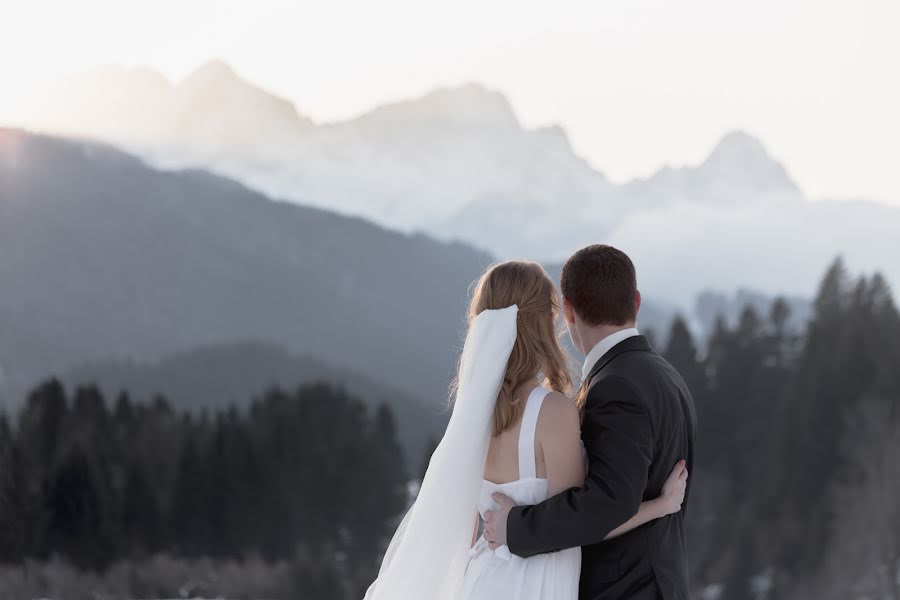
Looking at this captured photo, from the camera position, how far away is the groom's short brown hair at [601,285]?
3027mm

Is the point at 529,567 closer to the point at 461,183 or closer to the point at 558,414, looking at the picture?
the point at 558,414

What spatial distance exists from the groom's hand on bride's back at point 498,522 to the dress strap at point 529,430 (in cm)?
9

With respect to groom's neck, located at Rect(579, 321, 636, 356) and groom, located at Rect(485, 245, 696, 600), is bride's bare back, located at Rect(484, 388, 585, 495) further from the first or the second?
groom's neck, located at Rect(579, 321, 636, 356)

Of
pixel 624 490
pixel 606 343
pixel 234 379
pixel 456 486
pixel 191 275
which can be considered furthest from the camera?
pixel 191 275

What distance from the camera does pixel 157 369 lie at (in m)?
69.3

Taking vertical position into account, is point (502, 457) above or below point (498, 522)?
above

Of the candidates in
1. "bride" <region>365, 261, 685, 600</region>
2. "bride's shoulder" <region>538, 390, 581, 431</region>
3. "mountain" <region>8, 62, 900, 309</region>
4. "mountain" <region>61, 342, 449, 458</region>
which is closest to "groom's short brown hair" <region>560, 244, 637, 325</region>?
"bride" <region>365, 261, 685, 600</region>

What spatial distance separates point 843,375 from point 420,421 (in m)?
28.4

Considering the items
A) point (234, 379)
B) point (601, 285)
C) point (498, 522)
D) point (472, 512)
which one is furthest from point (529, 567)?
point (234, 379)

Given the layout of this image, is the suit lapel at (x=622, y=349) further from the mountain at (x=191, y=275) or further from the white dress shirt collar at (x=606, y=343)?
the mountain at (x=191, y=275)

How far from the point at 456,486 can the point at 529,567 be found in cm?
32

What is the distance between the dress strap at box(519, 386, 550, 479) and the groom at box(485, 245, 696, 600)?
112 millimetres

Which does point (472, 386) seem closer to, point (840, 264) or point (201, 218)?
point (840, 264)

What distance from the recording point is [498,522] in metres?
3.12
